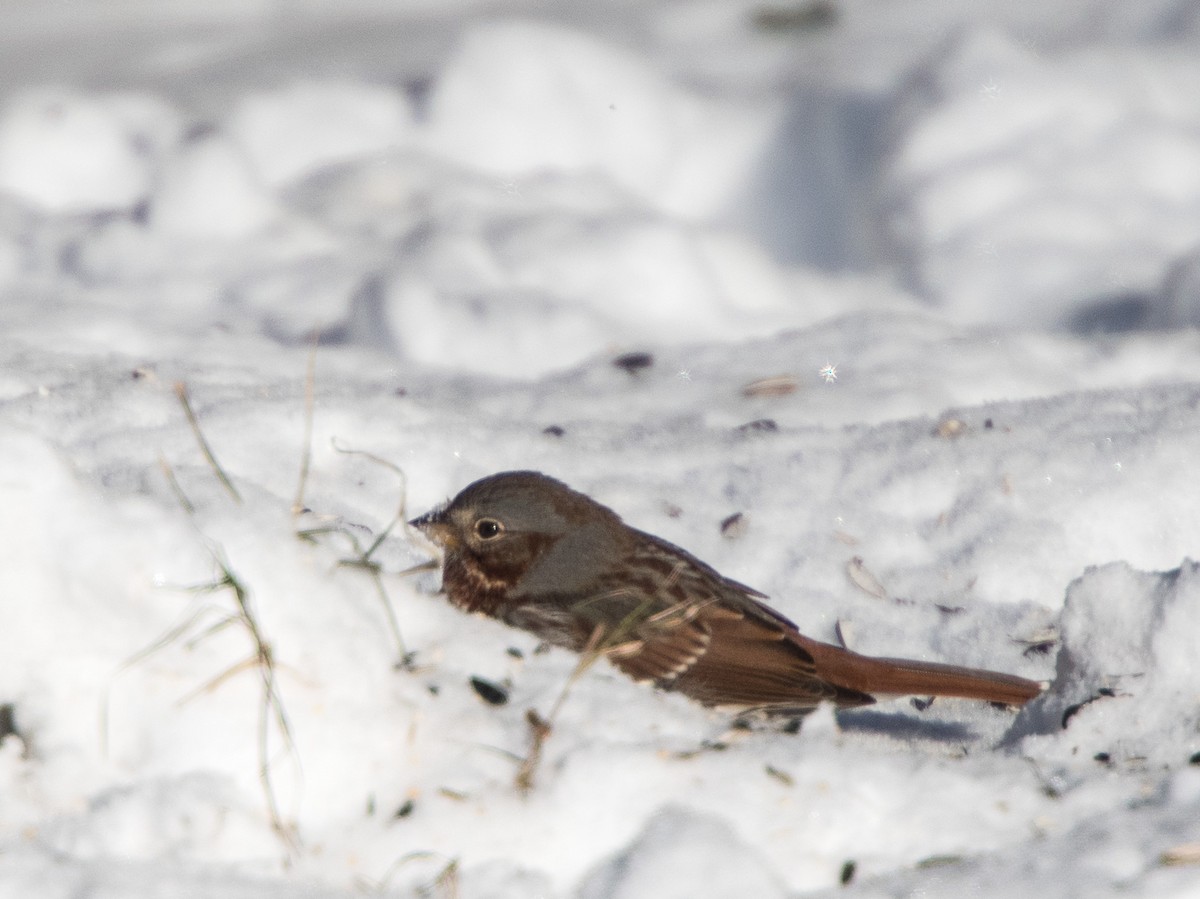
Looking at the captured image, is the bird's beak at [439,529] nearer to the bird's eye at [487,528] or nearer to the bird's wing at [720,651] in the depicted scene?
the bird's eye at [487,528]

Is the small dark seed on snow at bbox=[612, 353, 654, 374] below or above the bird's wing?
above

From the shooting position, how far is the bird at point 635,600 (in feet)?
10.1

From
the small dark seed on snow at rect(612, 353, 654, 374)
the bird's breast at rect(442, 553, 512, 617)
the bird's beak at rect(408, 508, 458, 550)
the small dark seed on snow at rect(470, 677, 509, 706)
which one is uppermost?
the small dark seed on snow at rect(612, 353, 654, 374)

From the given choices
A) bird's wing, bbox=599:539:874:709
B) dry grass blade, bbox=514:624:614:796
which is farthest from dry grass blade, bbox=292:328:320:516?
bird's wing, bbox=599:539:874:709

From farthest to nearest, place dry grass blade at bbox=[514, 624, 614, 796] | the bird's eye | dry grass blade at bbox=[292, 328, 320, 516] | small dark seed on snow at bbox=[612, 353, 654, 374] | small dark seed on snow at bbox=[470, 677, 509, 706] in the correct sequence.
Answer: small dark seed on snow at bbox=[612, 353, 654, 374] → the bird's eye → dry grass blade at bbox=[292, 328, 320, 516] → small dark seed on snow at bbox=[470, 677, 509, 706] → dry grass blade at bbox=[514, 624, 614, 796]

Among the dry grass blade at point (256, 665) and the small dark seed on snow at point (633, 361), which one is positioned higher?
the small dark seed on snow at point (633, 361)

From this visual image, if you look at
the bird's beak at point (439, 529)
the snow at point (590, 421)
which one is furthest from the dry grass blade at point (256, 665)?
the bird's beak at point (439, 529)

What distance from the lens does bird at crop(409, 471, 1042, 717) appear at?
10.1 feet

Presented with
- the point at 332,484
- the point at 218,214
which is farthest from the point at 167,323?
the point at 332,484

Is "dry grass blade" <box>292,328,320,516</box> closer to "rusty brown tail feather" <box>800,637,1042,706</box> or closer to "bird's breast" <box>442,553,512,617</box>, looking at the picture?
"bird's breast" <box>442,553,512,617</box>

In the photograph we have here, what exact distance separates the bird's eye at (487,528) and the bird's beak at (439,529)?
0.06m

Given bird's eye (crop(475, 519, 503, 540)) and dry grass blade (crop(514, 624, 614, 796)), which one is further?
bird's eye (crop(475, 519, 503, 540))

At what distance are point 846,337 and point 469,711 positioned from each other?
2.86 m

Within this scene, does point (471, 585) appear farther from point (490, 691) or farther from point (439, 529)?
point (490, 691)
